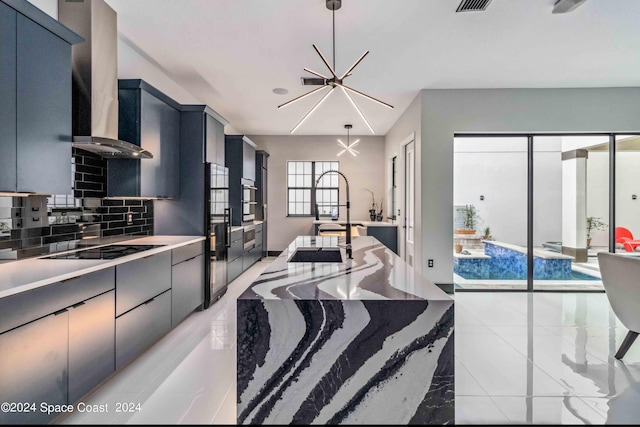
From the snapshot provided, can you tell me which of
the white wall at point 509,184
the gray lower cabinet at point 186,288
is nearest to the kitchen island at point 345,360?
the gray lower cabinet at point 186,288

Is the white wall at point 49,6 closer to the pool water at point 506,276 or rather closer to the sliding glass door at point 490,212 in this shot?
the sliding glass door at point 490,212

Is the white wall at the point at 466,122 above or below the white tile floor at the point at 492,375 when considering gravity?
above

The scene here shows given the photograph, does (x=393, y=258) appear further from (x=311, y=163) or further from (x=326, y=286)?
(x=311, y=163)

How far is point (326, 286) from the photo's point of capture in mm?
1603

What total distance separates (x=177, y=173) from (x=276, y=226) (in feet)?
13.7

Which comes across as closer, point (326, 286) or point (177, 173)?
point (326, 286)

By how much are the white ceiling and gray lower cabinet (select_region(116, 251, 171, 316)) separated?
205cm

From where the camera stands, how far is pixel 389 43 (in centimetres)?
342

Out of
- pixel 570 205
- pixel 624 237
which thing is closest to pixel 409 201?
pixel 570 205

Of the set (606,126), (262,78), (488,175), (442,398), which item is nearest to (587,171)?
(606,126)

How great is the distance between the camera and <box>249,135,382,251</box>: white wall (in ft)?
26.0

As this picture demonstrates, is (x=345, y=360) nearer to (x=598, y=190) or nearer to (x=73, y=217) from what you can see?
(x=73, y=217)

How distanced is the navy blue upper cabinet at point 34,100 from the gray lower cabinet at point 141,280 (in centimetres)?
67

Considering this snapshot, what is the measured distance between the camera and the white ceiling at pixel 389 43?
2844mm
